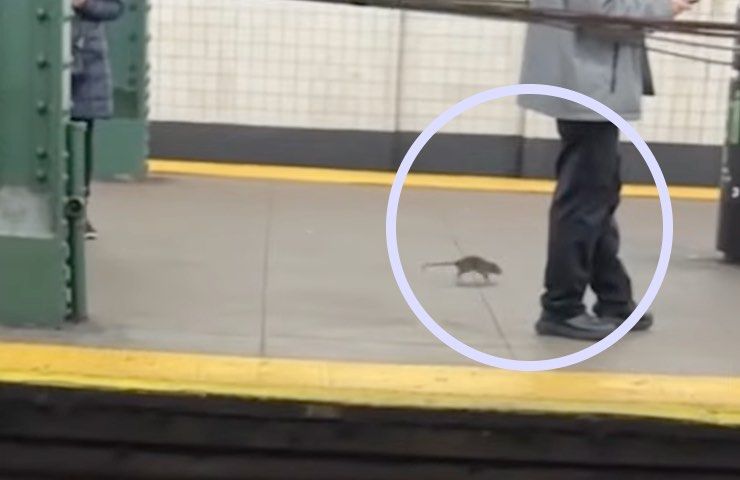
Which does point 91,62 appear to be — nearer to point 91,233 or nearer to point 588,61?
point 91,233

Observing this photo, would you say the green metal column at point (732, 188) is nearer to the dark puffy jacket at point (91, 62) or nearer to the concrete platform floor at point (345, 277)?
the concrete platform floor at point (345, 277)

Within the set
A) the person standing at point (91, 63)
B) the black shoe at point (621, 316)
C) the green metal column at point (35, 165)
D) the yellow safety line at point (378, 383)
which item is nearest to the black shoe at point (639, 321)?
the black shoe at point (621, 316)

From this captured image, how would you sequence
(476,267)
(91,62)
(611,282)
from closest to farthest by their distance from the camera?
(611,282) → (476,267) → (91,62)

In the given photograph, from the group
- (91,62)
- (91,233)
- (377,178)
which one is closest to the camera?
(91,62)

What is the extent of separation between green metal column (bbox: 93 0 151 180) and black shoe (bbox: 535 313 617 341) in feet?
9.62

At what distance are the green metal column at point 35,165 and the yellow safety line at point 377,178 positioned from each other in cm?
285

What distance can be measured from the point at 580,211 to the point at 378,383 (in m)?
0.86

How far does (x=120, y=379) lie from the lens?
320 cm

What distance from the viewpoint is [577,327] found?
3.83m

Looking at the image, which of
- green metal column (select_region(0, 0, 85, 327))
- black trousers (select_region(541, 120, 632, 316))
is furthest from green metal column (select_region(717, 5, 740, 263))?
green metal column (select_region(0, 0, 85, 327))

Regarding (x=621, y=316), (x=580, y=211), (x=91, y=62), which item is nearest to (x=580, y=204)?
(x=580, y=211)

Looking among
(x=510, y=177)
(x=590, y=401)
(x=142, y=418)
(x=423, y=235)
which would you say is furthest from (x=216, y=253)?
(x=510, y=177)

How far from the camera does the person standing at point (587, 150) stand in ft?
11.8

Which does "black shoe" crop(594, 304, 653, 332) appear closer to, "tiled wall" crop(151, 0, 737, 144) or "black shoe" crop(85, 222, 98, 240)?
"black shoe" crop(85, 222, 98, 240)
